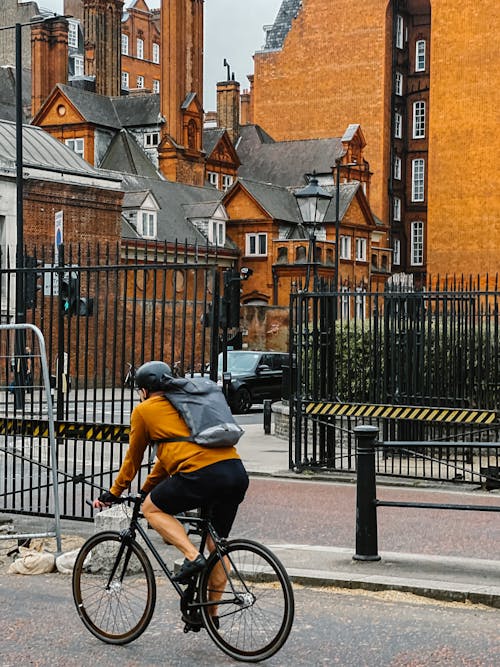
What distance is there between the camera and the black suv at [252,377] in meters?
34.1

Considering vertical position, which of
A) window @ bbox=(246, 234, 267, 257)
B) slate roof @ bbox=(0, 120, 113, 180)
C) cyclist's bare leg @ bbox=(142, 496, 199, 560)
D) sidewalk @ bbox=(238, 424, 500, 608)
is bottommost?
sidewalk @ bbox=(238, 424, 500, 608)

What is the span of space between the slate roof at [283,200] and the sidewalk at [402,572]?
57962mm

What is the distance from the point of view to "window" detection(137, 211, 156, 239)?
192ft

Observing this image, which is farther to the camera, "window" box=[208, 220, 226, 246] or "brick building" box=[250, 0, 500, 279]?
"brick building" box=[250, 0, 500, 279]

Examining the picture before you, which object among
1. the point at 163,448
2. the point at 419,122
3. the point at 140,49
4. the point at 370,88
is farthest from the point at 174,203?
the point at 163,448

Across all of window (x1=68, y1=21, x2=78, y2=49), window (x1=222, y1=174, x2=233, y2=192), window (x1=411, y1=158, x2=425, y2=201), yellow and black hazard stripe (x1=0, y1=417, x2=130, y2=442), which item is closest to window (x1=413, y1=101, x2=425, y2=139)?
window (x1=411, y1=158, x2=425, y2=201)

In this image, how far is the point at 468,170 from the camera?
204 ft

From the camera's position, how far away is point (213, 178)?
75.8m

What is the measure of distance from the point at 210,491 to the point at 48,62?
6915 centimetres

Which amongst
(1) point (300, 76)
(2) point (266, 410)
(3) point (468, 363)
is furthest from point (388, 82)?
(3) point (468, 363)

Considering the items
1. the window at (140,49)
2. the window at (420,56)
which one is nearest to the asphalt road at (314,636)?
the window at (420,56)

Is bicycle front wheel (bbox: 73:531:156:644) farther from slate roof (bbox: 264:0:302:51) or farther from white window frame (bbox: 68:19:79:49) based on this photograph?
white window frame (bbox: 68:19:79:49)

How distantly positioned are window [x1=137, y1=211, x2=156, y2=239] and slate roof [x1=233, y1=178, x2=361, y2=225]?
1000 cm

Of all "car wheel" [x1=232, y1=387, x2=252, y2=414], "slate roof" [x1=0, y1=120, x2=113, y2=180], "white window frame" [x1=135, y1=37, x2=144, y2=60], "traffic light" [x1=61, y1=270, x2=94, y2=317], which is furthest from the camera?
"white window frame" [x1=135, y1=37, x2=144, y2=60]
